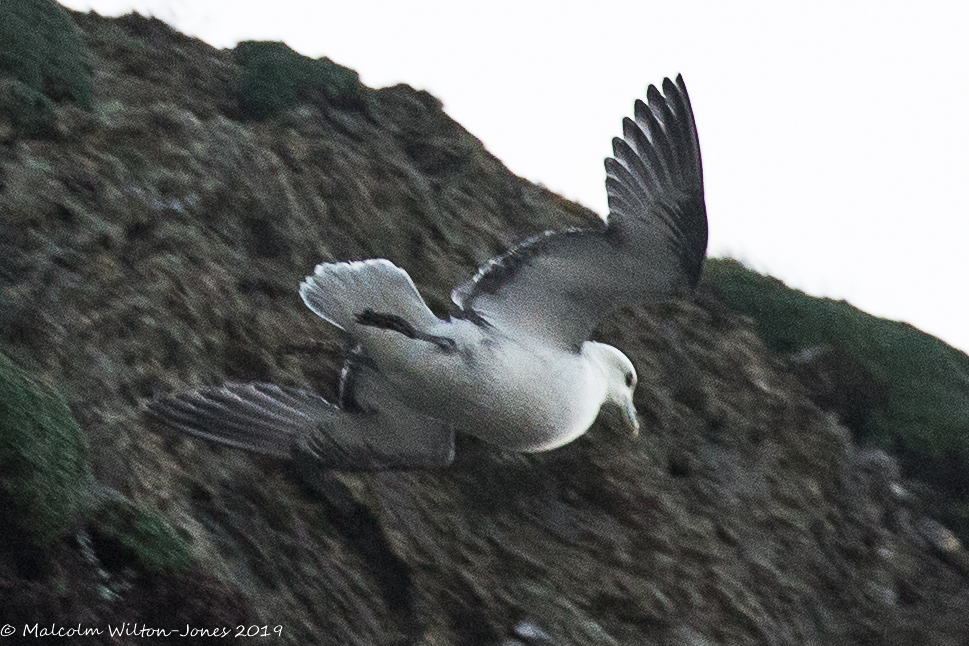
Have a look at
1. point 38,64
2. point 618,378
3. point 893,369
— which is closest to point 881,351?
point 893,369

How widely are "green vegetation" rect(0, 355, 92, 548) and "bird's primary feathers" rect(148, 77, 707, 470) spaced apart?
655 mm

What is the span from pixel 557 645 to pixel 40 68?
384 centimetres

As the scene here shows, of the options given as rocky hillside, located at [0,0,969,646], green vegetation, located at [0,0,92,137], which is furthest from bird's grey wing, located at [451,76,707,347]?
green vegetation, located at [0,0,92,137]

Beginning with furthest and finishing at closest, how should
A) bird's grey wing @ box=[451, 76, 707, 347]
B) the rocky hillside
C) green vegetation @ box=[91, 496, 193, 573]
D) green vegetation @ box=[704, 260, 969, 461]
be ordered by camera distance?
green vegetation @ box=[704, 260, 969, 461] < bird's grey wing @ box=[451, 76, 707, 347] < the rocky hillside < green vegetation @ box=[91, 496, 193, 573]

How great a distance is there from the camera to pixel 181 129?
802cm

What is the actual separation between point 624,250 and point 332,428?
1431mm

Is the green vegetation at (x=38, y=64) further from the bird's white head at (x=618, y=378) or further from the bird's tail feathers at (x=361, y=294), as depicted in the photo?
the bird's white head at (x=618, y=378)

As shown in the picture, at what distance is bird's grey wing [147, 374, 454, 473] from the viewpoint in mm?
6363

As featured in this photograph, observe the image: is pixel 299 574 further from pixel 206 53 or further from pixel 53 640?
pixel 206 53

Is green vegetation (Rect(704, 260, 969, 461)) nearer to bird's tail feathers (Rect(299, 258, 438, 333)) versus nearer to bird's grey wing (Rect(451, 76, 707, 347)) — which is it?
bird's grey wing (Rect(451, 76, 707, 347))

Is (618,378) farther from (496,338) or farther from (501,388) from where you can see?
(501,388)

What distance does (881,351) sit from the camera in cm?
1005

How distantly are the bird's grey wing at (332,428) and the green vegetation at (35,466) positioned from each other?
0.86 m

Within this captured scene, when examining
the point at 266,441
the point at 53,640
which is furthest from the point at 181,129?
the point at 53,640
